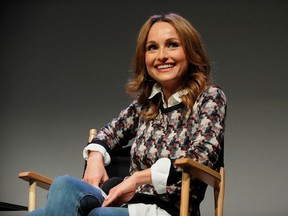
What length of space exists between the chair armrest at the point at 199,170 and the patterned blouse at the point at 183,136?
55 mm

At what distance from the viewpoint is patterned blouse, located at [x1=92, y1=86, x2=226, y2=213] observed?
1915mm

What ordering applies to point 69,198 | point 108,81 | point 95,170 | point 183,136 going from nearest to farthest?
point 69,198
point 183,136
point 95,170
point 108,81

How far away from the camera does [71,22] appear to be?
3.90 m

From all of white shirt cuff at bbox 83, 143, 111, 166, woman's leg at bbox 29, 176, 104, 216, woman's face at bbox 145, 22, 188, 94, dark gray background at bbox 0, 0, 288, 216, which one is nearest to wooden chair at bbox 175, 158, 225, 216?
woman's leg at bbox 29, 176, 104, 216

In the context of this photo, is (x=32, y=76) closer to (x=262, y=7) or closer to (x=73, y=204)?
(x=262, y=7)

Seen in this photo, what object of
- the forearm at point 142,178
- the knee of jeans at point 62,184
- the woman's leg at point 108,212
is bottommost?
the woman's leg at point 108,212

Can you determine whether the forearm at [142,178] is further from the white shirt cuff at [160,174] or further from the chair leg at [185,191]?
the chair leg at [185,191]

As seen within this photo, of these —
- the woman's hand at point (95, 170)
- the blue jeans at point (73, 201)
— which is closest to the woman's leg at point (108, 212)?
the blue jeans at point (73, 201)

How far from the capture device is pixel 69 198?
1.73 meters

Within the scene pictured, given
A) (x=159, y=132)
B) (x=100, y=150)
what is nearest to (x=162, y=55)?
(x=159, y=132)

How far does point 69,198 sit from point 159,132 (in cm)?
53

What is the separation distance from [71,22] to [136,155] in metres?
1.98

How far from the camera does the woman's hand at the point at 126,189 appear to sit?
1851 millimetres

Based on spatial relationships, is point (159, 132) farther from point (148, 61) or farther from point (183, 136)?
point (148, 61)
